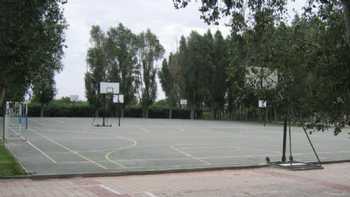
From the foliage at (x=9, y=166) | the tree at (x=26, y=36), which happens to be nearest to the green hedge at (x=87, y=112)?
the foliage at (x=9, y=166)

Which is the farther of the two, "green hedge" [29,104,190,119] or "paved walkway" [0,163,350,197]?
"green hedge" [29,104,190,119]

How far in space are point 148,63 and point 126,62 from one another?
3942mm

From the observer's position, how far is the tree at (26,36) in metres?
8.91

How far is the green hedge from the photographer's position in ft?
225

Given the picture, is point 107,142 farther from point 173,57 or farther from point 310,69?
point 173,57

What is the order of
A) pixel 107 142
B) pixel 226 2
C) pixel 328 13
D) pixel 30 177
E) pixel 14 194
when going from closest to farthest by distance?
pixel 226 2 < pixel 328 13 < pixel 14 194 < pixel 30 177 < pixel 107 142

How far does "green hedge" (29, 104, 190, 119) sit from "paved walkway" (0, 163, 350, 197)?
54.9 meters

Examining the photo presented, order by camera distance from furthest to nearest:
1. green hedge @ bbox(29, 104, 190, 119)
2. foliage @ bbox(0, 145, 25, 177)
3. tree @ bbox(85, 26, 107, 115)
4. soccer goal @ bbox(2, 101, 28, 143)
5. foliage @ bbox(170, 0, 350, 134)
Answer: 1. tree @ bbox(85, 26, 107, 115)
2. green hedge @ bbox(29, 104, 190, 119)
3. soccer goal @ bbox(2, 101, 28, 143)
4. foliage @ bbox(0, 145, 25, 177)
5. foliage @ bbox(170, 0, 350, 134)

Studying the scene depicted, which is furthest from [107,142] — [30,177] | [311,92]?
[311,92]

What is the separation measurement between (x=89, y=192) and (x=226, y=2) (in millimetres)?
5805

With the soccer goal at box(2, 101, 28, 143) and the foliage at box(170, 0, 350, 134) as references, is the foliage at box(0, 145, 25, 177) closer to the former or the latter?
the soccer goal at box(2, 101, 28, 143)

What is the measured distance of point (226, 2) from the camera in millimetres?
7891

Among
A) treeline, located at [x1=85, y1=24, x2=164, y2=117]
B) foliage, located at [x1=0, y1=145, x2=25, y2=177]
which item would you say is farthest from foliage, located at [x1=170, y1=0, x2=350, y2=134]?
treeline, located at [x1=85, y1=24, x2=164, y2=117]

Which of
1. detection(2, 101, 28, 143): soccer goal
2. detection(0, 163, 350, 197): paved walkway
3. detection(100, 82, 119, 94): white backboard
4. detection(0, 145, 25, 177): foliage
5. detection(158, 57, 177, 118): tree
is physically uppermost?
detection(158, 57, 177, 118): tree
